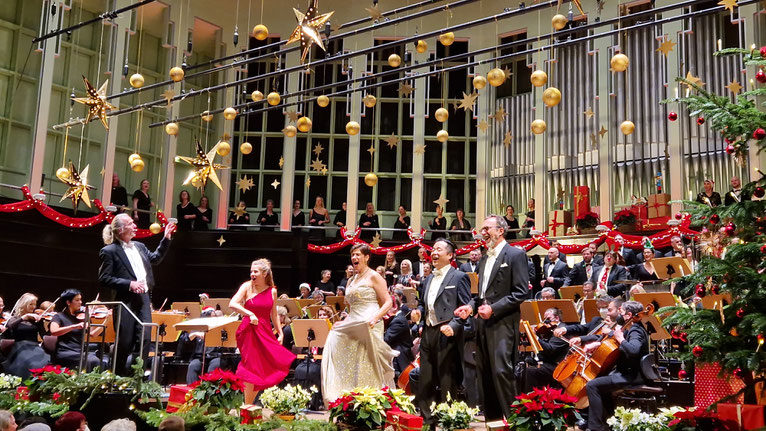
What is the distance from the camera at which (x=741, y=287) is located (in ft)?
12.7

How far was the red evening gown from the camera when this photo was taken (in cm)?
668

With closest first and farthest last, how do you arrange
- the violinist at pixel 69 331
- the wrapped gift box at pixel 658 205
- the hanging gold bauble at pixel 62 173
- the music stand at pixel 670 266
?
the violinist at pixel 69 331, the music stand at pixel 670 266, the hanging gold bauble at pixel 62 173, the wrapped gift box at pixel 658 205

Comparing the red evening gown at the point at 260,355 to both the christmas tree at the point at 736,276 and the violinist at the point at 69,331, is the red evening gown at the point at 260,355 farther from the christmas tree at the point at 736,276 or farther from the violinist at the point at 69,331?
the christmas tree at the point at 736,276

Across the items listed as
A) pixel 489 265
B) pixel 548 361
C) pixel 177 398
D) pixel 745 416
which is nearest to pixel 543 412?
pixel 745 416

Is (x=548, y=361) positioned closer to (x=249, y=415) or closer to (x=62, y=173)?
(x=249, y=415)

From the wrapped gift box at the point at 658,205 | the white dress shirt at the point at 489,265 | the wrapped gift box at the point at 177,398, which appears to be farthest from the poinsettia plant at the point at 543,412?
the wrapped gift box at the point at 658,205

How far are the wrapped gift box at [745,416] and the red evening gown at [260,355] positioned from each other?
12.7 feet

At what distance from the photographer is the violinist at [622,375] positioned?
21.0 ft

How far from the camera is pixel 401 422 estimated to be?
498 cm

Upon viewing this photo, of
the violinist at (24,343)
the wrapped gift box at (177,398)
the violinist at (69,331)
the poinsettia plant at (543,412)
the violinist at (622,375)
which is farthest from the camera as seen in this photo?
the violinist at (69,331)

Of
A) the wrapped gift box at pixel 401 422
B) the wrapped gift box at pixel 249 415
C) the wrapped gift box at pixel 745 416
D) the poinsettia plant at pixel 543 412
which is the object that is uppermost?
the wrapped gift box at pixel 745 416

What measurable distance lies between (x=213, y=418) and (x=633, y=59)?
11.9m

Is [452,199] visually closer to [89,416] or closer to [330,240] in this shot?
[330,240]

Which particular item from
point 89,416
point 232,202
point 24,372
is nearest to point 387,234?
point 232,202
